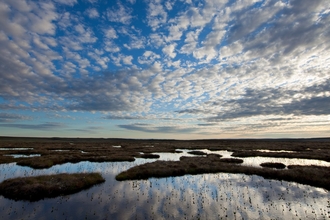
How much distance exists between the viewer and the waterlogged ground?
15289 millimetres

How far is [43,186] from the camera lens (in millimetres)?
20781

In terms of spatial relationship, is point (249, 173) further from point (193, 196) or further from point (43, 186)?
point (43, 186)

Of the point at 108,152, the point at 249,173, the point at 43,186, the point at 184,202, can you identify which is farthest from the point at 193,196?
the point at 108,152

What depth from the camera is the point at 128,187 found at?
23.0 meters

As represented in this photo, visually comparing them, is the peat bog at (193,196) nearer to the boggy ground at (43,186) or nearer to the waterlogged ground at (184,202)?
the waterlogged ground at (184,202)

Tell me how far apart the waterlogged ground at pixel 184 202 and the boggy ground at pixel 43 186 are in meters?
1.25

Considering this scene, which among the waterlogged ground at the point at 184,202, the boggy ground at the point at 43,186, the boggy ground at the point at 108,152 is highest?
the boggy ground at the point at 108,152

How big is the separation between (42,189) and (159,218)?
43.0 feet

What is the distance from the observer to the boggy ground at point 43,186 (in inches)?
769

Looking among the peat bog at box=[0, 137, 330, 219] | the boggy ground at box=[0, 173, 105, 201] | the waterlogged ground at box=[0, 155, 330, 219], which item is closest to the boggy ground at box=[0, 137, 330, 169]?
the peat bog at box=[0, 137, 330, 219]

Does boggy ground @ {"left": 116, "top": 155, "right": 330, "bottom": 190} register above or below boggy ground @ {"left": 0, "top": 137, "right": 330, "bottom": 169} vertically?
below

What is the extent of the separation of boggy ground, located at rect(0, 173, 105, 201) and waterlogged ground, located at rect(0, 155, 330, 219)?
1252 millimetres

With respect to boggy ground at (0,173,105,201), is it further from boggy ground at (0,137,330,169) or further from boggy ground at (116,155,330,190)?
boggy ground at (0,137,330,169)

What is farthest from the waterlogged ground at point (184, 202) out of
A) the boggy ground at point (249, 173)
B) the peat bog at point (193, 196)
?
the boggy ground at point (249, 173)
